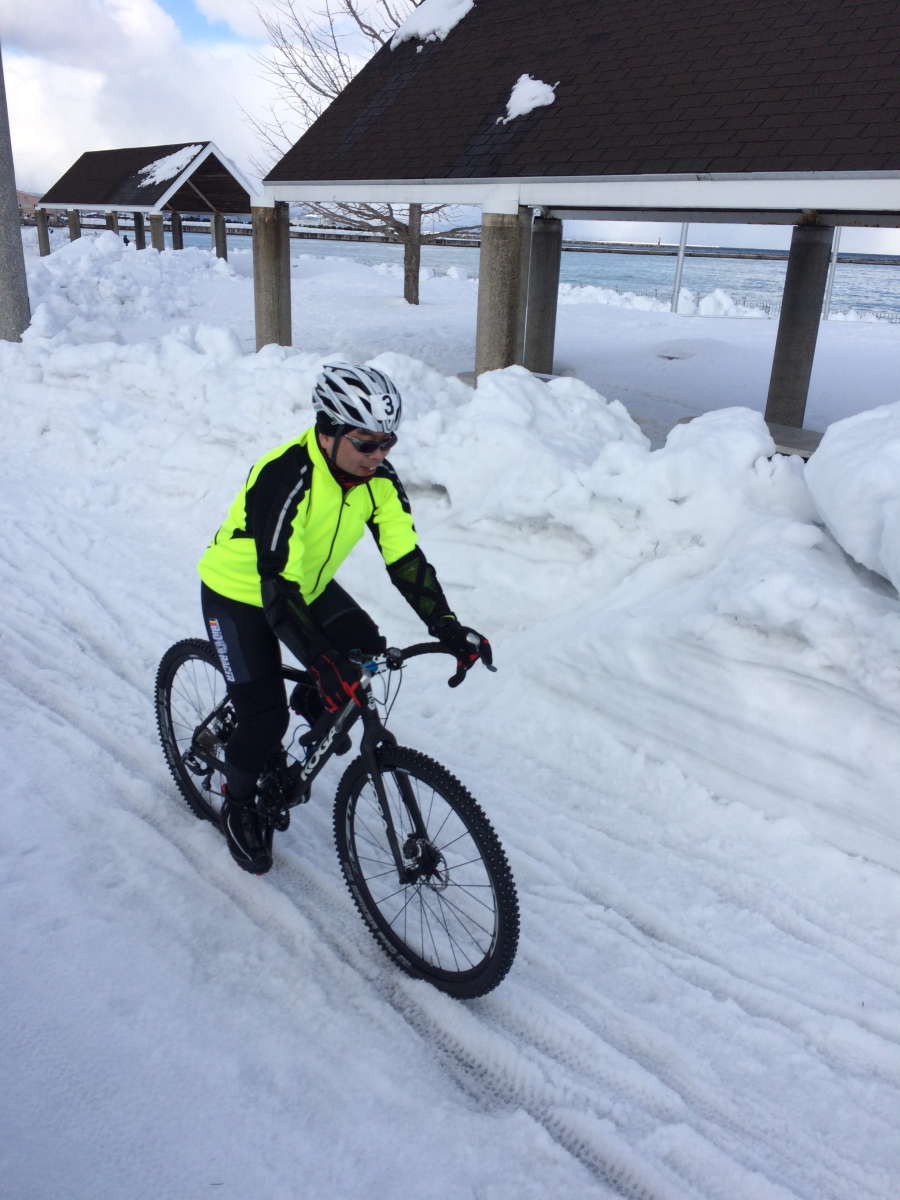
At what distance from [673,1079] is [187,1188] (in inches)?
57.4

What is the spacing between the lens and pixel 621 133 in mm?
8625

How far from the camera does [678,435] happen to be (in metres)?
5.18

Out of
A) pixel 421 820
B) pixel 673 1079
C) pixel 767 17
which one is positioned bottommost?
pixel 673 1079

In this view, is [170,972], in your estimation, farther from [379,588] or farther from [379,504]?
[379,588]

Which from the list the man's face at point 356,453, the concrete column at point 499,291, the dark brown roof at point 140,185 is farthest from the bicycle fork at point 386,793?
the dark brown roof at point 140,185

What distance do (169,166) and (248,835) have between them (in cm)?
2947

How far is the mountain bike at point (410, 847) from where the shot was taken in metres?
2.73

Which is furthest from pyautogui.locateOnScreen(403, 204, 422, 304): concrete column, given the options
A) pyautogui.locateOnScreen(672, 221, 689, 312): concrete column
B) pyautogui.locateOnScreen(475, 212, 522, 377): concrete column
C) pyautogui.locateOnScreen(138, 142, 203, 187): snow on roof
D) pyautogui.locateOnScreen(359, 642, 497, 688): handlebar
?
pyautogui.locateOnScreen(359, 642, 497, 688): handlebar

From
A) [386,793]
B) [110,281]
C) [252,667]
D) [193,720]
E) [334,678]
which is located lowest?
[193,720]

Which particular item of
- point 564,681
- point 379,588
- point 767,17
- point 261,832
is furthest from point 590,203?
point 261,832

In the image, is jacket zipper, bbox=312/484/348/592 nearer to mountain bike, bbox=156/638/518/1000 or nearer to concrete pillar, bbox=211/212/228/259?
A: mountain bike, bbox=156/638/518/1000

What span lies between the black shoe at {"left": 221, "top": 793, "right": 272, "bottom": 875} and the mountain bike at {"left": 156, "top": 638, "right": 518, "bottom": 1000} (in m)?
0.05

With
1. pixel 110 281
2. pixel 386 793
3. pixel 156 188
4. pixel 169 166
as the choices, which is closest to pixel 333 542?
pixel 386 793

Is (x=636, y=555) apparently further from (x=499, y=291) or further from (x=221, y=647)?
(x=499, y=291)
